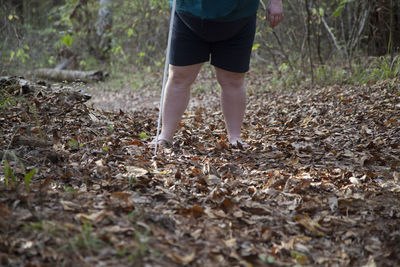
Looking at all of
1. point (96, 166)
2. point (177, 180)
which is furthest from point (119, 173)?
point (177, 180)

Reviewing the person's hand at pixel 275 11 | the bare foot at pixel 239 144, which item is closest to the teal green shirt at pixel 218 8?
the person's hand at pixel 275 11

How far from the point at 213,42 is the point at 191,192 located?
Result: 1.26 m

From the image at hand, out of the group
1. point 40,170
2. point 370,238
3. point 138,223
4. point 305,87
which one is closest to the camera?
point 138,223

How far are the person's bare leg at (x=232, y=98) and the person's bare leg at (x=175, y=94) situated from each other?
9.6 inches

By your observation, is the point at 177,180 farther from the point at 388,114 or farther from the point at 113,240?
the point at 388,114

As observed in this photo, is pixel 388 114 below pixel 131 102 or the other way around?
the other way around

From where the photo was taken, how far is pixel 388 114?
151 inches

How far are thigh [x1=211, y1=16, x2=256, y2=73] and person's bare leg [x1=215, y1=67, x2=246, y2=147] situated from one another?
0.30 ft

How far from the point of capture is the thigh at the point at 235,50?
2896 millimetres

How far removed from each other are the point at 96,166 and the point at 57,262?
1.04 m

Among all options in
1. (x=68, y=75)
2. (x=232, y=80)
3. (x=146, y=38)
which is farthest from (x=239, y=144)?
(x=146, y=38)

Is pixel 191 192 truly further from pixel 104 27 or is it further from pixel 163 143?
pixel 104 27

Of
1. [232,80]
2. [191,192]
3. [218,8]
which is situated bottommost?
[191,192]

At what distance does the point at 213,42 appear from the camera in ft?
9.57
